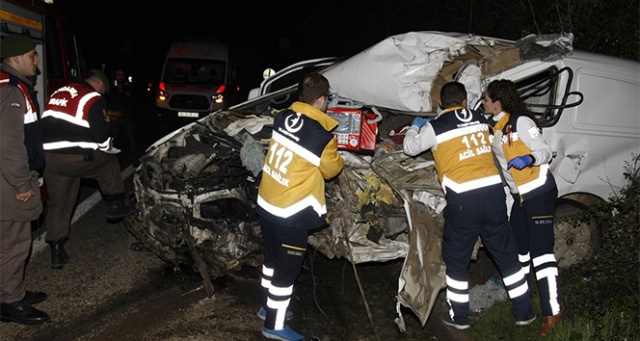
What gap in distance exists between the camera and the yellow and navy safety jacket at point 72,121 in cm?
481

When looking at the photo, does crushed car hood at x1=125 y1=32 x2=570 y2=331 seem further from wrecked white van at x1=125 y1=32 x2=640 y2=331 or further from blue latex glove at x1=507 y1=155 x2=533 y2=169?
blue latex glove at x1=507 y1=155 x2=533 y2=169

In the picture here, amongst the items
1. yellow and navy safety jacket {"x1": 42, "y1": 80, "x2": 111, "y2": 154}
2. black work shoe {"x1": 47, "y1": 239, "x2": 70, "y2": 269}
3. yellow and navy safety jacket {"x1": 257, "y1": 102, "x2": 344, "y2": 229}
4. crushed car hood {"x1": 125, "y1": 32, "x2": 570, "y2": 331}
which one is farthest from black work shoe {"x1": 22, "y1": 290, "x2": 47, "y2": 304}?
yellow and navy safety jacket {"x1": 257, "y1": 102, "x2": 344, "y2": 229}

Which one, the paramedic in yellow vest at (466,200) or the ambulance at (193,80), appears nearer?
the paramedic in yellow vest at (466,200)

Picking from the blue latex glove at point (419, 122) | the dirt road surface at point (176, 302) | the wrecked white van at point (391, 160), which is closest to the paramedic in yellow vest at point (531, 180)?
the wrecked white van at point (391, 160)

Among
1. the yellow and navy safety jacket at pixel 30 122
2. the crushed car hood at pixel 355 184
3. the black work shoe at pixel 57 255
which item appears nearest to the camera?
the yellow and navy safety jacket at pixel 30 122

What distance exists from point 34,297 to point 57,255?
710 millimetres

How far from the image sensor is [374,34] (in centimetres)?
1825

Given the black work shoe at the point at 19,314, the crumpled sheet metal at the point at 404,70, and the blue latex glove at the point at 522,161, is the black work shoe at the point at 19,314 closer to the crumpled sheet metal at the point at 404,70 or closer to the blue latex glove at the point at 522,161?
the crumpled sheet metal at the point at 404,70

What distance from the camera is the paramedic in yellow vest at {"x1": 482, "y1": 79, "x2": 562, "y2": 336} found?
13.2 ft

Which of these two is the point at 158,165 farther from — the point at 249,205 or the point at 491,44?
the point at 491,44

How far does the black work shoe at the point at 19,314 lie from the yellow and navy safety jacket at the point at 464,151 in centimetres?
309

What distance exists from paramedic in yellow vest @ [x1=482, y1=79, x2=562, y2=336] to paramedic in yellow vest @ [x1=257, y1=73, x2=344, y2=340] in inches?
50.7

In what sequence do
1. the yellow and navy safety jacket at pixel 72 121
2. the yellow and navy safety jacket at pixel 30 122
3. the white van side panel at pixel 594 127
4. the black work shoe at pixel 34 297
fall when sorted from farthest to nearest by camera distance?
the yellow and navy safety jacket at pixel 72 121 → the white van side panel at pixel 594 127 → the black work shoe at pixel 34 297 → the yellow and navy safety jacket at pixel 30 122

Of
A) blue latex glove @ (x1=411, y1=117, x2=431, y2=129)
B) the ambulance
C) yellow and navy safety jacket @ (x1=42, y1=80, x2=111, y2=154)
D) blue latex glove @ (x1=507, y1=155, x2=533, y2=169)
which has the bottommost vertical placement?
the ambulance
